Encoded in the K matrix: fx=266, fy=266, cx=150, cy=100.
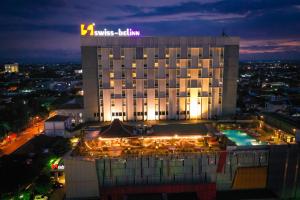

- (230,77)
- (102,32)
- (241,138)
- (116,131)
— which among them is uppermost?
(102,32)

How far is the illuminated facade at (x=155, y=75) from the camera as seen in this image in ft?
184

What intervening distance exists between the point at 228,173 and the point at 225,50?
31.1 m

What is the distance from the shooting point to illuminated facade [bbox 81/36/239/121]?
184 feet

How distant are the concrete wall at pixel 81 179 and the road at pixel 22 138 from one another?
87.0 feet

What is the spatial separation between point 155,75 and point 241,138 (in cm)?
2399

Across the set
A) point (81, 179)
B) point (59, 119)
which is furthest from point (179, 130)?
point (59, 119)

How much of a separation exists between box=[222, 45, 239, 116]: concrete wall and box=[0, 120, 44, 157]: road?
4573 centimetres

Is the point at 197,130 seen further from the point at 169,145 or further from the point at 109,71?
the point at 109,71

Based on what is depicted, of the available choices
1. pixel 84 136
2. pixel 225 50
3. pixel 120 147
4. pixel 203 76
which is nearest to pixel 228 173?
pixel 120 147

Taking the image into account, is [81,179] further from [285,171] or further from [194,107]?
[194,107]

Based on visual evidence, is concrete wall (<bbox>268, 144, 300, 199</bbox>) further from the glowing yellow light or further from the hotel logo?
the hotel logo

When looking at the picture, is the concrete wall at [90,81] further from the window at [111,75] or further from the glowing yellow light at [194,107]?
the glowing yellow light at [194,107]

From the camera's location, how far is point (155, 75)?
57312 mm

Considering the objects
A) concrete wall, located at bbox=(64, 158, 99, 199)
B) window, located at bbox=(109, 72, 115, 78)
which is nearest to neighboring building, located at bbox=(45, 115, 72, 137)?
window, located at bbox=(109, 72, 115, 78)
